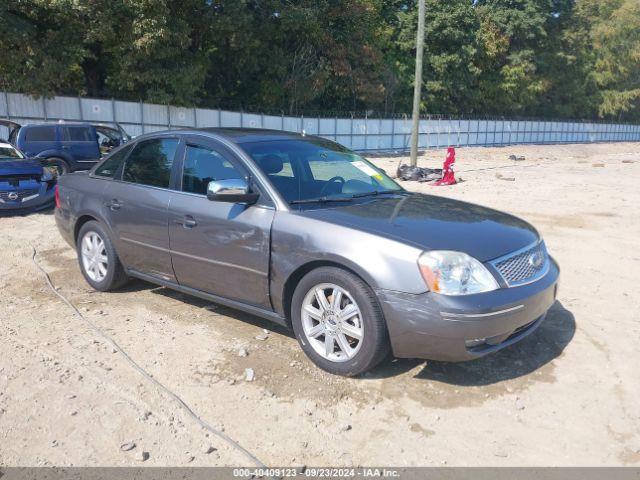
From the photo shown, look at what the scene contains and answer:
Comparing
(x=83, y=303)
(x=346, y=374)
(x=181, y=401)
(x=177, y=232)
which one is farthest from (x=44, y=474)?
(x=83, y=303)

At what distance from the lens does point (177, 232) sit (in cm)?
454

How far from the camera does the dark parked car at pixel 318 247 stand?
134 inches

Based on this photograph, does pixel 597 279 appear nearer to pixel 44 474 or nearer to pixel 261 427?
pixel 261 427

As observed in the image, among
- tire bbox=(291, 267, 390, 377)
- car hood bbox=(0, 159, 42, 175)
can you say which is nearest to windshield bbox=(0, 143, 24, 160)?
car hood bbox=(0, 159, 42, 175)

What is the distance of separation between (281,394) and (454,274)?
4.39ft

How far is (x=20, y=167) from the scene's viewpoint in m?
9.77

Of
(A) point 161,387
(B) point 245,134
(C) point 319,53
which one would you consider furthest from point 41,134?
(C) point 319,53

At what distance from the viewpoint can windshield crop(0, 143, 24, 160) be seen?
10242 millimetres

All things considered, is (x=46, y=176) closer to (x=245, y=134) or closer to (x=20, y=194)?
(x=20, y=194)

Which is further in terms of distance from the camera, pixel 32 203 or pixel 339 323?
pixel 32 203

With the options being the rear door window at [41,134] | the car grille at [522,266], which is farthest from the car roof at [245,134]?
the rear door window at [41,134]

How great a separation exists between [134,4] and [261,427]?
23141 millimetres

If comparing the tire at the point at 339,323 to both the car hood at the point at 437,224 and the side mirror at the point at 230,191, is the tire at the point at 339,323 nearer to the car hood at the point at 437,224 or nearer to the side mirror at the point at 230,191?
the car hood at the point at 437,224

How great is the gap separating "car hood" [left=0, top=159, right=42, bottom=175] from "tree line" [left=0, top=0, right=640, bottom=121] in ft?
46.5
